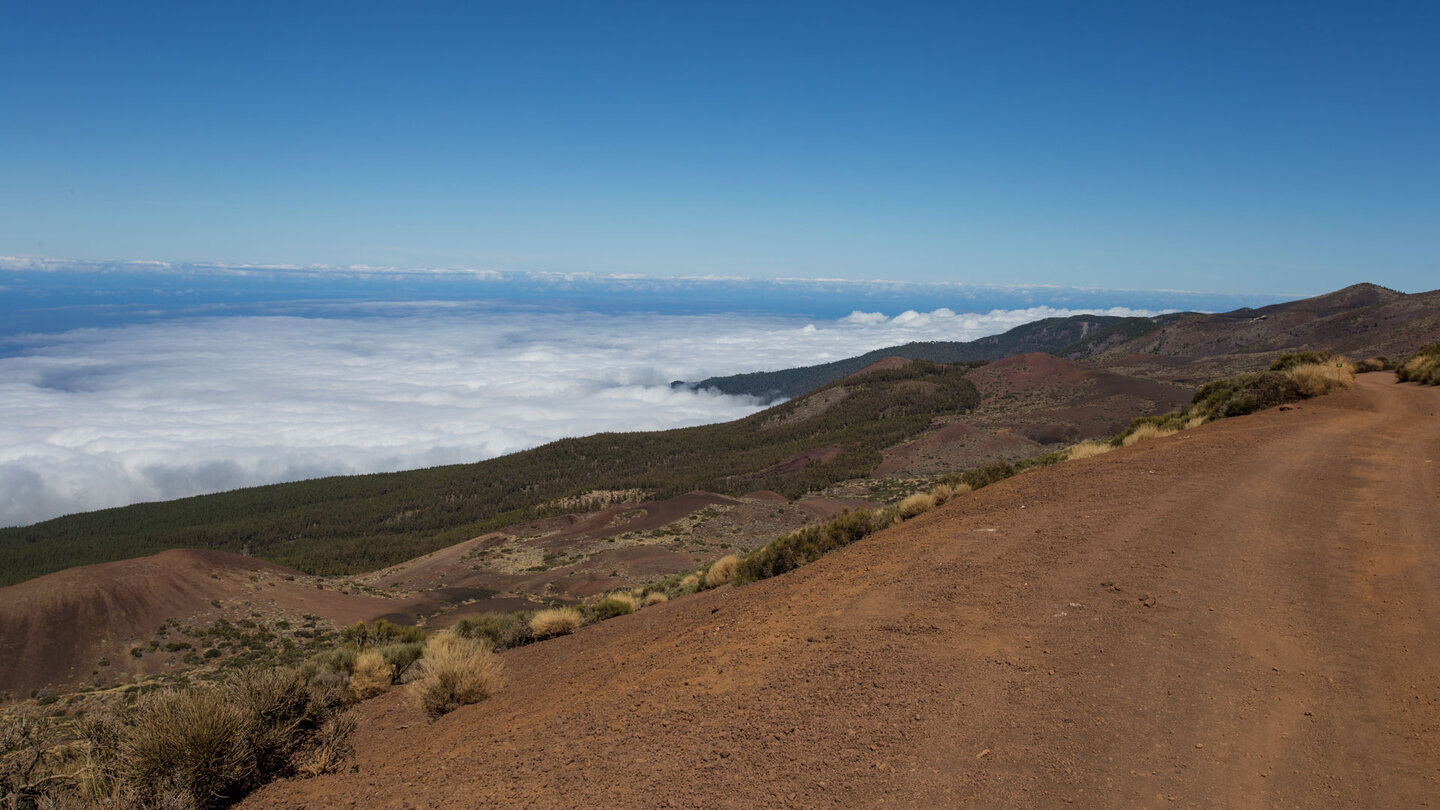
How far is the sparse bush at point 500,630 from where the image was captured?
12805 mm

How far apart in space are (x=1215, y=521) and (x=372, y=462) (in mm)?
166586

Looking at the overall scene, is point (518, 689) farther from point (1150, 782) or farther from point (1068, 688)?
point (1150, 782)

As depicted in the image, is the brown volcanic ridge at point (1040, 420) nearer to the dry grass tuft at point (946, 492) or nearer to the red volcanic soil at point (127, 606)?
the dry grass tuft at point (946, 492)

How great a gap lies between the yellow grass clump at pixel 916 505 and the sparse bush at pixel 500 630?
7.83 meters

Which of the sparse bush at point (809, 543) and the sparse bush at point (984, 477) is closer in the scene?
the sparse bush at point (809, 543)

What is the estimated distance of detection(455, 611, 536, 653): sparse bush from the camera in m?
12.8

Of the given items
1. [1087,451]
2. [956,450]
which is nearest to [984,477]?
[1087,451]

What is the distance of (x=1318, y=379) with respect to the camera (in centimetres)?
1697

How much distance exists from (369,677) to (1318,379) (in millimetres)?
22535

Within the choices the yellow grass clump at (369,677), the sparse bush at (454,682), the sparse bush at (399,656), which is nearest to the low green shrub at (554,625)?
the sparse bush at (399,656)

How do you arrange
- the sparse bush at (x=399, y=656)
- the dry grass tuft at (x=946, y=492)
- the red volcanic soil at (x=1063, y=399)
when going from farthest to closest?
the red volcanic soil at (x=1063, y=399) → the dry grass tuft at (x=946, y=492) → the sparse bush at (x=399, y=656)

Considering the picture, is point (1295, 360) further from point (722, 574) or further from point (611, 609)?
point (611, 609)

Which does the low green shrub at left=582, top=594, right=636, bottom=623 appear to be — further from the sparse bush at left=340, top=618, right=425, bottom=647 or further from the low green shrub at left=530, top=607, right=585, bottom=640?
the sparse bush at left=340, top=618, right=425, bottom=647

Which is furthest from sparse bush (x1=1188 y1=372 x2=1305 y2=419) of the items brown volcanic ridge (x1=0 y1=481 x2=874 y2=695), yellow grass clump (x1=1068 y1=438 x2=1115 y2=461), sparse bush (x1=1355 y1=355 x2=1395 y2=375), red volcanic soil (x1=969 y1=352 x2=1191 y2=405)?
red volcanic soil (x1=969 y1=352 x2=1191 y2=405)
